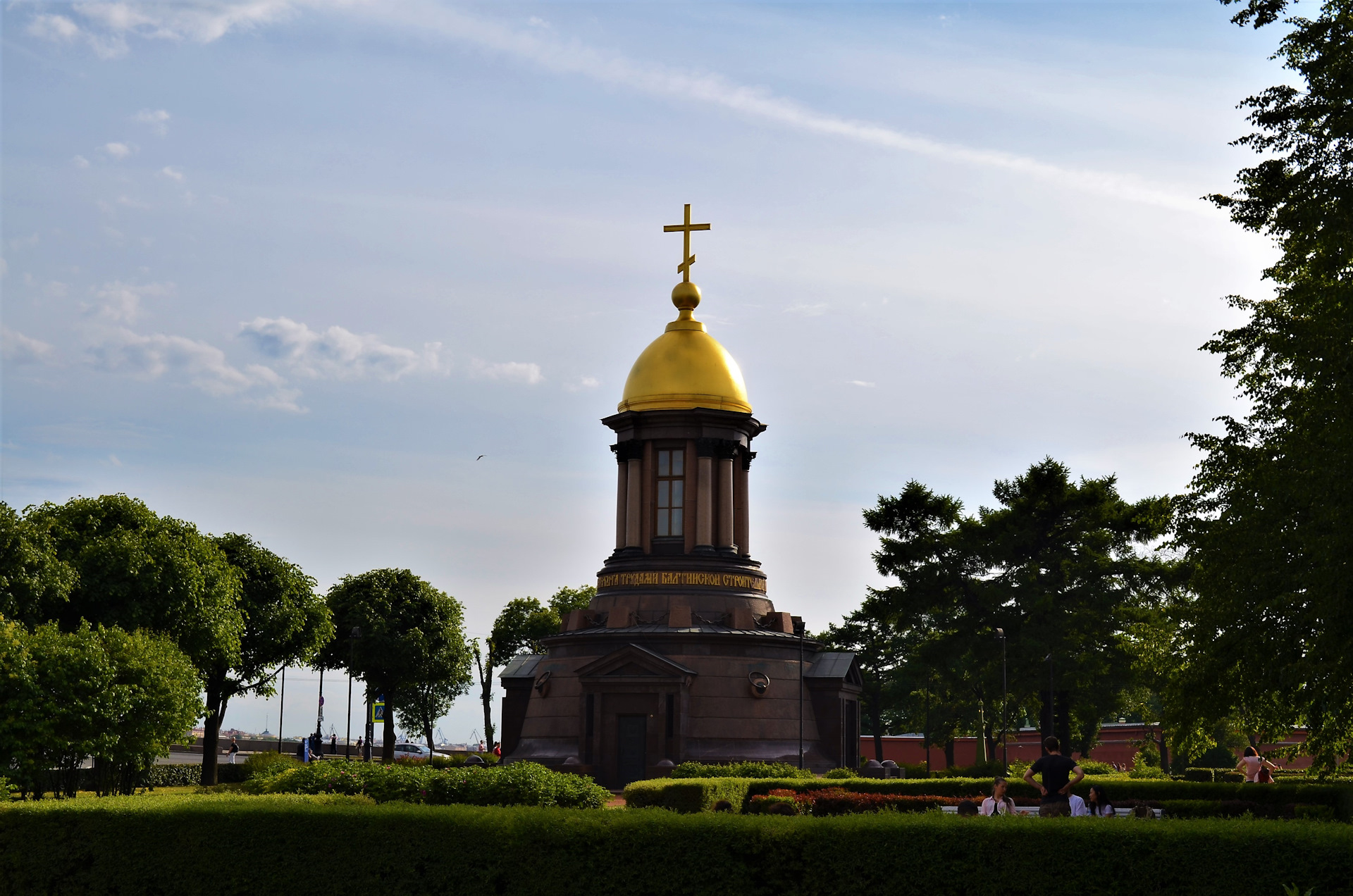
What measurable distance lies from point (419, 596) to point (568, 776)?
48163mm

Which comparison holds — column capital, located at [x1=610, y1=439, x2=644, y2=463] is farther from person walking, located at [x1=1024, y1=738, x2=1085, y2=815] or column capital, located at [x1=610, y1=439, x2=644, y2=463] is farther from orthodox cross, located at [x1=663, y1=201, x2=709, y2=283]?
person walking, located at [x1=1024, y1=738, x2=1085, y2=815]

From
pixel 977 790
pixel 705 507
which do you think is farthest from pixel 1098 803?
pixel 705 507

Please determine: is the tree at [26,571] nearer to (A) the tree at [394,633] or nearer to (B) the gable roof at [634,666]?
(B) the gable roof at [634,666]

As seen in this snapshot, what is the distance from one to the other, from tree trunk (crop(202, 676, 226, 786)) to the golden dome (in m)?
19.4

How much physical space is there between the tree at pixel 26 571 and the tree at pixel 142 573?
2.67ft

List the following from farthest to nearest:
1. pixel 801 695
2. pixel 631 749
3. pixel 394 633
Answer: pixel 394 633 → pixel 801 695 → pixel 631 749

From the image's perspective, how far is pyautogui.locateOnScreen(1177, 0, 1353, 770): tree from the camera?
872 inches

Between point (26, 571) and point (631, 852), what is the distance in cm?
2984

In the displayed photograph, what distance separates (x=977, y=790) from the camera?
107ft

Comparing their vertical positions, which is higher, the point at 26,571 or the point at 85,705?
the point at 26,571

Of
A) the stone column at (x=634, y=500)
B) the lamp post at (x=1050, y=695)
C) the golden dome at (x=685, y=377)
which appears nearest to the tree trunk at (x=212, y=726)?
the stone column at (x=634, y=500)

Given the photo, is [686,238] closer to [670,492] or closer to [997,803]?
[670,492]

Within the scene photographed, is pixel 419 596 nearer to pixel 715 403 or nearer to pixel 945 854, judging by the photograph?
pixel 715 403

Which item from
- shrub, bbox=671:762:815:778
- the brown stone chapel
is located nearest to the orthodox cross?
the brown stone chapel
